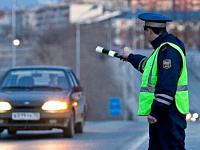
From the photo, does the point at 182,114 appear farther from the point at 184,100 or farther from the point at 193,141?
the point at 193,141

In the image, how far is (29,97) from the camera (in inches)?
655

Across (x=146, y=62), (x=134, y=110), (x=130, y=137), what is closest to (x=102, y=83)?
(x=134, y=110)

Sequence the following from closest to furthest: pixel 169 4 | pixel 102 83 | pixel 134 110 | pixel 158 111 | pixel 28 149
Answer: pixel 158 111 < pixel 28 149 < pixel 134 110 < pixel 102 83 < pixel 169 4

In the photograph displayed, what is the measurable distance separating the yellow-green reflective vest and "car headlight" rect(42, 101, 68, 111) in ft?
28.7

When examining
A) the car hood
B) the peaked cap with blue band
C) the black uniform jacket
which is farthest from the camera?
the car hood

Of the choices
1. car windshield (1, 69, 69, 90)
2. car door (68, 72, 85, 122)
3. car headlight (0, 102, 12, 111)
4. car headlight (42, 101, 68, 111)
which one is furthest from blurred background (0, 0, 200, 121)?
car headlight (0, 102, 12, 111)

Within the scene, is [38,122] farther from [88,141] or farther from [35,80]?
[35,80]

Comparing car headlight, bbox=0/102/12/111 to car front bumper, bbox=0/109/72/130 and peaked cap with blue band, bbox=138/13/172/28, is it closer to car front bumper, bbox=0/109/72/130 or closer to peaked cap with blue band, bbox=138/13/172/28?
car front bumper, bbox=0/109/72/130

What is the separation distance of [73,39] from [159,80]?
121m

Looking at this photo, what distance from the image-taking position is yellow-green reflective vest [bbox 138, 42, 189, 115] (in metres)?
7.72

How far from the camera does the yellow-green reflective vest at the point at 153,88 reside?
772cm

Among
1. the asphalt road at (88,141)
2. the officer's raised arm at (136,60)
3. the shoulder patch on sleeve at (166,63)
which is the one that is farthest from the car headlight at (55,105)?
the shoulder patch on sleeve at (166,63)

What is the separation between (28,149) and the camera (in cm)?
1384

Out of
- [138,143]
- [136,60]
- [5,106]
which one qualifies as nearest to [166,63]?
[136,60]
